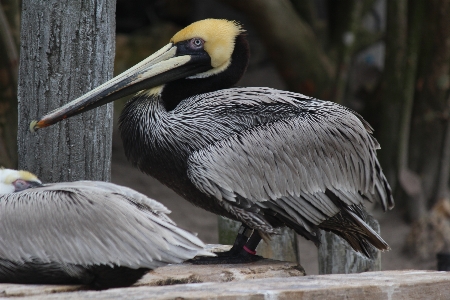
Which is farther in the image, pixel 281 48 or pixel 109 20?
pixel 281 48

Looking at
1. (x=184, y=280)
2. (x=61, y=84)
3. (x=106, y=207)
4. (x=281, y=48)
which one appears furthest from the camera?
(x=281, y=48)

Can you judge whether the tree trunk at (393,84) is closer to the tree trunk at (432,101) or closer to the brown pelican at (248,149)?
the tree trunk at (432,101)

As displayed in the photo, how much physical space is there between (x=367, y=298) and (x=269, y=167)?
1154mm

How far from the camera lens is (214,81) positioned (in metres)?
4.25

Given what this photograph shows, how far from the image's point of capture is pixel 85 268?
10.2 ft

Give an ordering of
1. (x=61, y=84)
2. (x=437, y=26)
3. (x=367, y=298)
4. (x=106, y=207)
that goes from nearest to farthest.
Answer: (x=367, y=298) < (x=106, y=207) < (x=61, y=84) < (x=437, y=26)

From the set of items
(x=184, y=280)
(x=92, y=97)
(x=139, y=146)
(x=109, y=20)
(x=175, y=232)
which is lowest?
(x=184, y=280)

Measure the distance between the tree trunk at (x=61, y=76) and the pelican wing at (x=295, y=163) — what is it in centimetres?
64

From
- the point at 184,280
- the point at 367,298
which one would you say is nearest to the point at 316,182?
the point at 184,280

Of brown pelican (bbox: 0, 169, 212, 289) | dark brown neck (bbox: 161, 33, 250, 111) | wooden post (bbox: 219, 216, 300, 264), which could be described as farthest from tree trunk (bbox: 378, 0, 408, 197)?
brown pelican (bbox: 0, 169, 212, 289)

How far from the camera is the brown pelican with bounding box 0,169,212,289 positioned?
3043 mm

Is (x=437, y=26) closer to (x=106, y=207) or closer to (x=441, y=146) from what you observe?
(x=441, y=146)

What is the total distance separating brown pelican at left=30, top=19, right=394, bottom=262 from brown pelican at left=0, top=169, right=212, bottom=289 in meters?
0.62

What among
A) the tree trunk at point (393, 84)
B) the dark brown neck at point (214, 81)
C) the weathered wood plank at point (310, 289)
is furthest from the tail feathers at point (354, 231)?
the tree trunk at point (393, 84)
